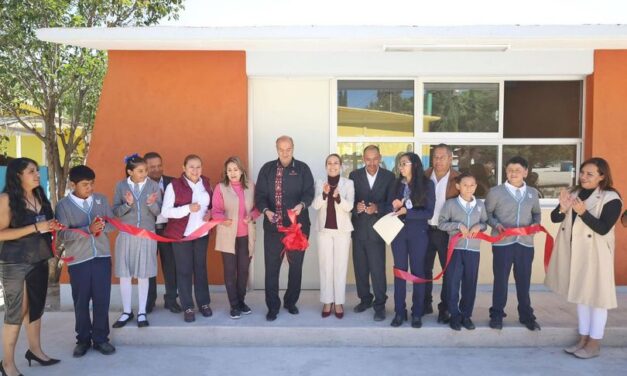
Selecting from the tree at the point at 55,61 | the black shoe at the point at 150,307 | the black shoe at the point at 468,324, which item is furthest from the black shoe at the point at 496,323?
the tree at the point at 55,61

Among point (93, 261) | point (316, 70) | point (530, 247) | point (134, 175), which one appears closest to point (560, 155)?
point (530, 247)

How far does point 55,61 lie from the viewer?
8320 millimetres

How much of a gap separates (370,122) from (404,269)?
2.13 meters

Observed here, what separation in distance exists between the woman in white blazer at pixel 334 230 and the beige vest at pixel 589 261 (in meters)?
2.00

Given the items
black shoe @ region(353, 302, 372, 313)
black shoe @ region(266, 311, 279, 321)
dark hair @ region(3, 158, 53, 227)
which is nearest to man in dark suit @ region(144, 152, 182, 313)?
black shoe @ region(266, 311, 279, 321)

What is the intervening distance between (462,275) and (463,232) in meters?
0.46

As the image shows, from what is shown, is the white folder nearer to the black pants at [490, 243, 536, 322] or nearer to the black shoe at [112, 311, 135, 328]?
the black pants at [490, 243, 536, 322]

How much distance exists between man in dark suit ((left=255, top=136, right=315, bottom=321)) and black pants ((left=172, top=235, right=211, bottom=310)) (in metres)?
0.63

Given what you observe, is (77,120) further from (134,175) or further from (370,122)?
(370,122)

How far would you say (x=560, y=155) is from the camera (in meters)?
6.36

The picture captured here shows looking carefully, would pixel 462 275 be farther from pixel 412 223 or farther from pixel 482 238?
pixel 412 223

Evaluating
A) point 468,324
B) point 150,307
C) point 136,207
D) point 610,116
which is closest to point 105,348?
point 150,307

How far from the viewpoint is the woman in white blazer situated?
16.4 ft

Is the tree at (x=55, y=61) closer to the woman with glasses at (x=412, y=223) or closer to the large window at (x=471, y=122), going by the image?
the large window at (x=471, y=122)
